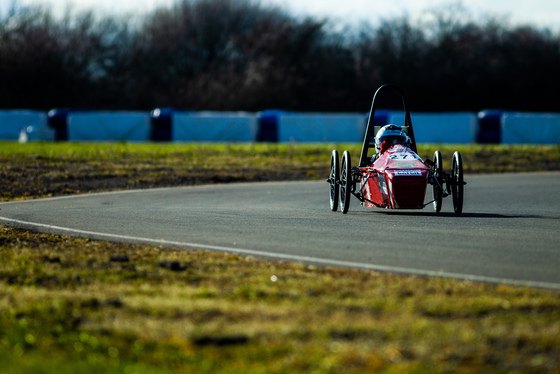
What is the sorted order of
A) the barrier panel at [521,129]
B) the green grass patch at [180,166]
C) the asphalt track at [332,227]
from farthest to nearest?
the barrier panel at [521,129]
the green grass patch at [180,166]
the asphalt track at [332,227]

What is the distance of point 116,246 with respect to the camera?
28.3 ft

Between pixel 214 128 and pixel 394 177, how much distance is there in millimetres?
29622

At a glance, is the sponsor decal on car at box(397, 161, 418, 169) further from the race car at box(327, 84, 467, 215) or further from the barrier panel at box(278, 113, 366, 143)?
the barrier panel at box(278, 113, 366, 143)

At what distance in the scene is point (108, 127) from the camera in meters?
40.1

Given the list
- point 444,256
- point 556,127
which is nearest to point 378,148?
point 444,256

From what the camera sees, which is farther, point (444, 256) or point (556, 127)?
point (556, 127)

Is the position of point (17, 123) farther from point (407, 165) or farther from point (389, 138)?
point (407, 165)

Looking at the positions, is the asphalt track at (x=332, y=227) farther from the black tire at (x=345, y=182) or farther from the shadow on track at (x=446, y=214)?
the black tire at (x=345, y=182)

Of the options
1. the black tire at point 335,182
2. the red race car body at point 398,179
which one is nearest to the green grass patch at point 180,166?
the black tire at point 335,182

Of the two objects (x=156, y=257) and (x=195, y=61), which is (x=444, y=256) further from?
(x=195, y=61)

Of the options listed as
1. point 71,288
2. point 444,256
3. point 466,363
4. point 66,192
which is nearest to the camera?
point 466,363

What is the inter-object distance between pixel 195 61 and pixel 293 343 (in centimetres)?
6548

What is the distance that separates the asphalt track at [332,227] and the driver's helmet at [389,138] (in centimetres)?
98

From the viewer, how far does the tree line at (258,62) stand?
62219 millimetres
